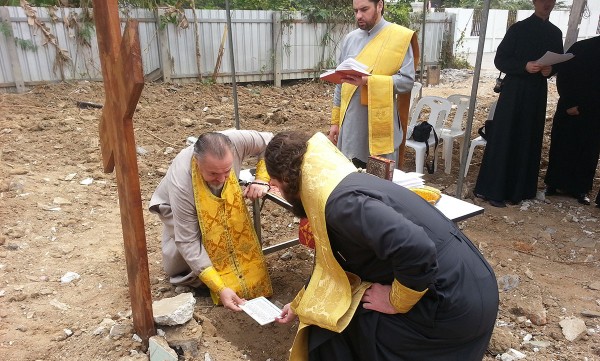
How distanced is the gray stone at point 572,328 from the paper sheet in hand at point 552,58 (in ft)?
7.77

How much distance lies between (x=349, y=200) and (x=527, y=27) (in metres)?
3.84

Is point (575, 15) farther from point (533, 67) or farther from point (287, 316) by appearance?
point (287, 316)

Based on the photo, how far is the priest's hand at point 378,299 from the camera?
188cm

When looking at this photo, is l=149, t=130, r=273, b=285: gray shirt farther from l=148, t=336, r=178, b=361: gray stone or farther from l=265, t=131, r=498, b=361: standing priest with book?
l=265, t=131, r=498, b=361: standing priest with book

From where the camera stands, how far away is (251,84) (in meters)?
11.3

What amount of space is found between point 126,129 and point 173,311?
101 cm

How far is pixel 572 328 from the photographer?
287cm

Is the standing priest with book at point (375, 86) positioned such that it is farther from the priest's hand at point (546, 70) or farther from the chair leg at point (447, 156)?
the chair leg at point (447, 156)

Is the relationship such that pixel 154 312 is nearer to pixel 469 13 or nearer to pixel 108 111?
pixel 108 111

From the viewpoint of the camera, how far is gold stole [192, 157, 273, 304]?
285 cm

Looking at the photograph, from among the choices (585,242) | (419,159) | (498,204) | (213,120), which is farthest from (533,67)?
(213,120)

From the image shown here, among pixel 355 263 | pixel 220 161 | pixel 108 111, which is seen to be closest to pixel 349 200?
pixel 355 263

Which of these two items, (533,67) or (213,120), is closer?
(533,67)

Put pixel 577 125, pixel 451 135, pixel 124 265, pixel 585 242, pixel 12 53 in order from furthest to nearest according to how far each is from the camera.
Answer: pixel 12 53 < pixel 451 135 < pixel 577 125 < pixel 585 242 < pixel 124 265
